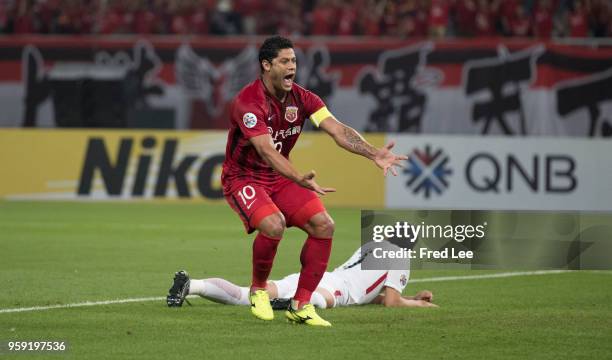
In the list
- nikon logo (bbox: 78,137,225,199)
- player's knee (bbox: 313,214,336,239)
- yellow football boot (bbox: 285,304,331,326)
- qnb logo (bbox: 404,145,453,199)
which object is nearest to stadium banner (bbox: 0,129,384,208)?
nikon logo (bbox: 78,137,225,199)

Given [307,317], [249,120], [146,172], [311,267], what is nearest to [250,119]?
[249,120]

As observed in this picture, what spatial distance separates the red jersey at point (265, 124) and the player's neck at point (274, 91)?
0.02 metres

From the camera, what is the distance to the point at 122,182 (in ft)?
69.8

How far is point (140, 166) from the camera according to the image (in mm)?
21297

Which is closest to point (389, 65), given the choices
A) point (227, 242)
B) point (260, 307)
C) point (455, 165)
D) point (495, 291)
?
point (455, 165)

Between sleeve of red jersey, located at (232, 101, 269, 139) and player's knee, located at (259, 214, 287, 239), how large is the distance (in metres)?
0.63

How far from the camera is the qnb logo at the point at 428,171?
68.1 ft

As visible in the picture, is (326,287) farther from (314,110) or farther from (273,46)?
(273,46)

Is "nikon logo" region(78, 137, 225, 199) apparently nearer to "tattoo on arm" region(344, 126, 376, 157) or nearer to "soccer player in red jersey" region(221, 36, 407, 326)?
"soccer player in red jersey" region(221, 36, 407, 326)

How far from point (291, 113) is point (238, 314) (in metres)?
1.59

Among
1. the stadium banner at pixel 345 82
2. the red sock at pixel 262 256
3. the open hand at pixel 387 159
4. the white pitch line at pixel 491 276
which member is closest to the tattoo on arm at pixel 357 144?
the open hand at pixel 387 159

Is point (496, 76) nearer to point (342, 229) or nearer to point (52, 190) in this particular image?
point (342, 229)

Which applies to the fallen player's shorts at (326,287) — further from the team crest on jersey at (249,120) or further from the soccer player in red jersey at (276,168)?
the team crest on jersey at (249,120)

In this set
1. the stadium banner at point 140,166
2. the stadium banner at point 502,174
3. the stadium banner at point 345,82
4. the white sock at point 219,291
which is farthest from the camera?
the stadium banner at point 345,82
